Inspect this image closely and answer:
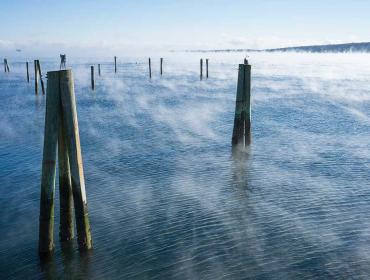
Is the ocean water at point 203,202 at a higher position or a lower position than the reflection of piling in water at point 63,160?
lower

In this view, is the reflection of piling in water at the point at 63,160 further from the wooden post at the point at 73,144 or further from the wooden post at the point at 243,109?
the wooden post at the point at 243,109

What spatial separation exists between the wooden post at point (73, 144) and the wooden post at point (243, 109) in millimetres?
8609

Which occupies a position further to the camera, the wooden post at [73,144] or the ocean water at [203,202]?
the ocean water at [203,202]

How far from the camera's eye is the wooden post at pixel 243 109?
14.4 meters

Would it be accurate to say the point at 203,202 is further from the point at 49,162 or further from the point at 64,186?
the point at 49,162

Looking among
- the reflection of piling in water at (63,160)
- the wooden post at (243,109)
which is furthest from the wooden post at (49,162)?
the wooden post at (243,109)

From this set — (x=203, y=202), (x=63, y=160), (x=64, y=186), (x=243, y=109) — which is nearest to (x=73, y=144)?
(x=63, y=160)

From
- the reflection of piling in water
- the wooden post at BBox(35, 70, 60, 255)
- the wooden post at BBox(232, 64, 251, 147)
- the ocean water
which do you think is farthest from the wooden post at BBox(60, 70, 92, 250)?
the wooden post at BBox(232, 64, 251, 147)

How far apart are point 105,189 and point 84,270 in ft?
14.3

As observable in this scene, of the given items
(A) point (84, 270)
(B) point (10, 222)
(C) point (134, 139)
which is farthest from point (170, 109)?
(A) point (84, 270)

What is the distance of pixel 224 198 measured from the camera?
10734mm

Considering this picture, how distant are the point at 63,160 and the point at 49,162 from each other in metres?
0.29

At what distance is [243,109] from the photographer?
48.8ft

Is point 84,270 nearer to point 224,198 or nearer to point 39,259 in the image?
point 39,259
